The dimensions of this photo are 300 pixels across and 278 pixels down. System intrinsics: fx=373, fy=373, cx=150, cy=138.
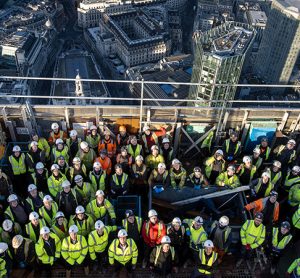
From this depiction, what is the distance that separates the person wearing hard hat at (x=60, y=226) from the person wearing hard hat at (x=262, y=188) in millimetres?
6483

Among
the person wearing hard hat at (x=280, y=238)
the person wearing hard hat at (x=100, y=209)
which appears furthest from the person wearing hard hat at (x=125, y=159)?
the person wearing hard hat at (x=280, y=238)

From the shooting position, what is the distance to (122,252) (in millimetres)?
10617

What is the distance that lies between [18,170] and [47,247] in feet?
12.9

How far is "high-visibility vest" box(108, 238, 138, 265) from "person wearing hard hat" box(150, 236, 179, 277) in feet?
2.08

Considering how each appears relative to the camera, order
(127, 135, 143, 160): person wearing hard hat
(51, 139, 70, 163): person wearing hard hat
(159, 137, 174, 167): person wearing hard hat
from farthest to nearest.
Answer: (159, 137, 174, 167): person wearing hard hat → (127, 135, 143, 160): person wearing hard hat → (51, 139, 70, 163): person wearing hard hat

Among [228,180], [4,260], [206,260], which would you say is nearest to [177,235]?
[206,260]

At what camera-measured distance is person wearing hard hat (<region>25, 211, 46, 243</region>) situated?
10.8m

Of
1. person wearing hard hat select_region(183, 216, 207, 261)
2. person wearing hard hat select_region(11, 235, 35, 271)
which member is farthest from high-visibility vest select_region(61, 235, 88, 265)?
person wearing hard hat select_region(183, 216, 207, 261)

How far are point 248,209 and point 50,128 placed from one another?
8907mm

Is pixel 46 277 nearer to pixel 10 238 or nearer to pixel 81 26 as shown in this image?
pixel 10 238

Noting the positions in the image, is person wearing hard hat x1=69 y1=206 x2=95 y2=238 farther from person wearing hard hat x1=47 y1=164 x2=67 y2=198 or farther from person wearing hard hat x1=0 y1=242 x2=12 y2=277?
person wearing hard hat x1=0 y1=242 x2=12 y2=277

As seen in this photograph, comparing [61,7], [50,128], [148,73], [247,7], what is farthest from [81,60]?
[50,128]

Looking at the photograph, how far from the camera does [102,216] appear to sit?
11.9 metres

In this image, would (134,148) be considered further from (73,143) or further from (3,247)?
(3,247)
